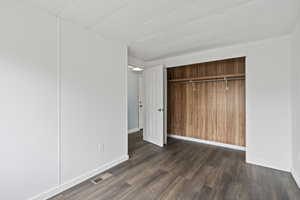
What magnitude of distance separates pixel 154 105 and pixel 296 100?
2.73m

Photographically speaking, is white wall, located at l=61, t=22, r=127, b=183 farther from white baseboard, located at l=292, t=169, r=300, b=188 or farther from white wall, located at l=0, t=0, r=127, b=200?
white baseboard, located at l=292, t=169, r=300, b=188

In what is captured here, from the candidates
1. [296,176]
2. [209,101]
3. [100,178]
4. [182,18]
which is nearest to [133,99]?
[209,101]

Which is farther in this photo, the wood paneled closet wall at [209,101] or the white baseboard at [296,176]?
the wood paneled closet wall at [209,101]

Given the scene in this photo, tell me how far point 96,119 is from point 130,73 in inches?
127

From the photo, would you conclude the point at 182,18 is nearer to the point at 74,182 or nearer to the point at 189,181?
the point at 189,181

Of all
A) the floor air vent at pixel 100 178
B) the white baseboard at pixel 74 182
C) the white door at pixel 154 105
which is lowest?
the floor air vent at pixel 100 178

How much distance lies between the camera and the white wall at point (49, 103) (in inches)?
59.6

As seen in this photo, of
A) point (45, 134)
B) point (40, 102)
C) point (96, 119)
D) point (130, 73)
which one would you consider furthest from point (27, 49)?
point (130, 73)

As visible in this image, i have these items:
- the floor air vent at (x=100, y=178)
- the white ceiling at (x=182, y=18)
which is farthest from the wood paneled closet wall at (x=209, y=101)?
the floor air vent at (x=100, y=178)

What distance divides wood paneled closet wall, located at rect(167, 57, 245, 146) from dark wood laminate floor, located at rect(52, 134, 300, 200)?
746 millimetres

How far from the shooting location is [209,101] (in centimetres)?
392

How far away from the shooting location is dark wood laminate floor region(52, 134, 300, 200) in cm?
187

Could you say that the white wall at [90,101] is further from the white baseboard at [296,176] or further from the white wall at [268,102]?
the white baseboard at [296,176]

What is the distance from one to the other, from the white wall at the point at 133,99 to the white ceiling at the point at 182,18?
2601mm
